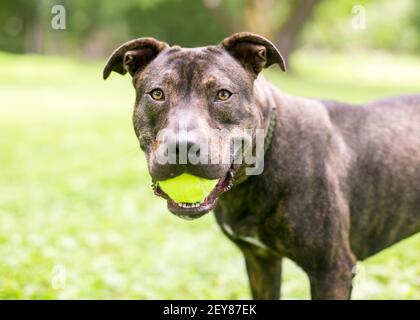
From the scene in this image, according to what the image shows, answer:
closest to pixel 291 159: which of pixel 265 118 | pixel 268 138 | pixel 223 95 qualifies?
pixel 268 138

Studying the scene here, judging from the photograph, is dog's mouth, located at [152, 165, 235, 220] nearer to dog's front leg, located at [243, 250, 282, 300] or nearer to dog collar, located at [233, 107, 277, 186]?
dog collar, located at [233, 107, 277, 186]

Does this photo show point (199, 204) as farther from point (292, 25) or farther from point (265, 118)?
point (292, 25)

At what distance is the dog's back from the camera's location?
404cm

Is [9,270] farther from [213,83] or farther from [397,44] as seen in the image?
[397,44]

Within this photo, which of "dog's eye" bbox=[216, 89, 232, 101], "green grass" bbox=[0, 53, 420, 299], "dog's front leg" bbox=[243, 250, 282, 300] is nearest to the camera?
"dog's eye" bbox=[216, 89, 232, 101]

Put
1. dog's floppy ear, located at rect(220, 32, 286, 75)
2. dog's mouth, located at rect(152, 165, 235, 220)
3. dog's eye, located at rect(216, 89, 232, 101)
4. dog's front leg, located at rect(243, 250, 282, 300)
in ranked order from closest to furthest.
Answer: dog's mouth, located at rect(152, 165, 235, 220) < dog's eye, located at rect(216, 89, 232, 101) < dog's floppy ear, located at rect(220, 32, 286, 75) < dog's front leg, located at rect(243, 250, 282, 300)

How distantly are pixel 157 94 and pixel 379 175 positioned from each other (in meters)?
1.57

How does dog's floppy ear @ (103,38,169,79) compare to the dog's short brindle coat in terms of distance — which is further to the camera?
dog's floppy ear @ (103,38,169,79)

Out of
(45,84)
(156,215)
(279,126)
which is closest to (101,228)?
(156,215)

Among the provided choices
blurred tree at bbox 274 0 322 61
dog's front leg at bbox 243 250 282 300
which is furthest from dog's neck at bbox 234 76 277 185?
blurred tree at bbox 274 0 322 61

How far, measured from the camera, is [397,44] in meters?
66.0

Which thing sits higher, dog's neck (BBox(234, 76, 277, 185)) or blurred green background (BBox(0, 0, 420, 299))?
dog's neck (BBox(234, 76, 277, 185))

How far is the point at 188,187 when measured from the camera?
3.25 m
